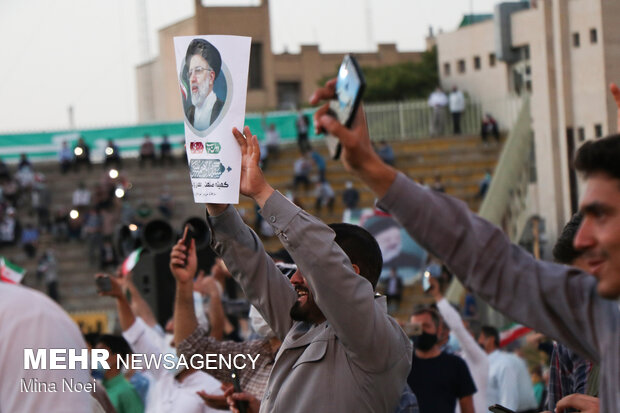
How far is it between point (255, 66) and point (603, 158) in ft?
169

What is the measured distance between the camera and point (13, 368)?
2.42 meters

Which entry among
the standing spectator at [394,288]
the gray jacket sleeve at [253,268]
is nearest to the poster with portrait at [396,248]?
the standing spectator at [394,288]

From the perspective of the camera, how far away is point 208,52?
3803 mm

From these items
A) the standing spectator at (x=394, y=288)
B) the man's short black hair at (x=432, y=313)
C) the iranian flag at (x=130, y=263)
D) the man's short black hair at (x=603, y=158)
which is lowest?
the standing spectator at (x=394, y=288)

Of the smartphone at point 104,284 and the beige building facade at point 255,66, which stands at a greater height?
the beige building facade at point 255,66

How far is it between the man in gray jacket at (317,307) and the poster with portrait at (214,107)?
59mm

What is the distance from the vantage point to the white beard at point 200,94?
3781 mm

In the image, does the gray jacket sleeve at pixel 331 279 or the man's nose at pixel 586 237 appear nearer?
the man's nose at pixel 586 237

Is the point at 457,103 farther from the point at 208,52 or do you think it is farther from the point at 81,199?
the point at 208,52

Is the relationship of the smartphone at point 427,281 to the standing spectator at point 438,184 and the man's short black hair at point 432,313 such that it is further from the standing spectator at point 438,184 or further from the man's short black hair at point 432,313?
the standing spectator at point 438,184

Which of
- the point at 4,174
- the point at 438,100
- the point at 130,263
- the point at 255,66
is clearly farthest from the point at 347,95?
the point at 255,66

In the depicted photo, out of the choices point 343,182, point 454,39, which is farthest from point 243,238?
point 454,39

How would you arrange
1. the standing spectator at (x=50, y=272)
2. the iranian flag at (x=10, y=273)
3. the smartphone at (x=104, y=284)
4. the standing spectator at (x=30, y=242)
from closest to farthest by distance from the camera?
the smartphone at (x=104, y=284) → the iranian flag at (x=10, y=273) → the standing spectator at (x=50, y=272) → the standing spectator at (x=30, y=242)

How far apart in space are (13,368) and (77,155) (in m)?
28.0
